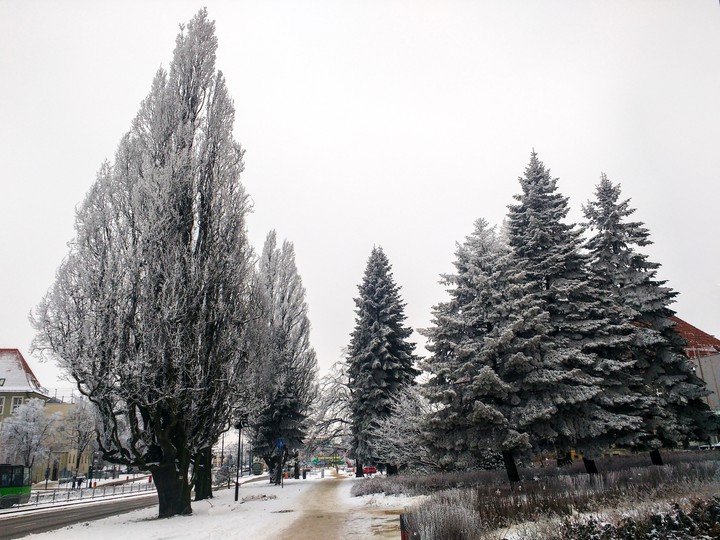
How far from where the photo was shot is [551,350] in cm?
1484

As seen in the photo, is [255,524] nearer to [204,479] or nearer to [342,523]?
[342,523]

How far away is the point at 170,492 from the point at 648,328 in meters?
19.7

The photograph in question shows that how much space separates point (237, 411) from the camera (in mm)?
19641

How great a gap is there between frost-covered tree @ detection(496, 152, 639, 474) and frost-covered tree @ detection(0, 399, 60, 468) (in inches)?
2056

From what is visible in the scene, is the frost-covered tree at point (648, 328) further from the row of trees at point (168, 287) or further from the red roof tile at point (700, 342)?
the red roof tile at point (700, 342)

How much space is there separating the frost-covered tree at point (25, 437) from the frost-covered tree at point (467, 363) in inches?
1947

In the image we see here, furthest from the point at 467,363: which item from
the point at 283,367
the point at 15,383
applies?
the point at 15,383

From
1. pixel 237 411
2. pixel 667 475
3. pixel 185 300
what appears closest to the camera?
pixel 667 475

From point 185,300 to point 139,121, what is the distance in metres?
7.48

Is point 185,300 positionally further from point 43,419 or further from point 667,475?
point 43,419

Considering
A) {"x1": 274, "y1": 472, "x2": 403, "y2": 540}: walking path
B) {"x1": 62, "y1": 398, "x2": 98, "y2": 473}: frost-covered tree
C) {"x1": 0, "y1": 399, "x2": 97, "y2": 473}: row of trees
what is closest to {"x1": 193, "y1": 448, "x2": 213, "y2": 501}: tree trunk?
{"x1": 274, "y1": 472, "x2": 403, "y2": 540}: walking path

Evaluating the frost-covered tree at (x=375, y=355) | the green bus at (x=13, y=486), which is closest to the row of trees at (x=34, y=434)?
the green bus at (x=13, y=486)

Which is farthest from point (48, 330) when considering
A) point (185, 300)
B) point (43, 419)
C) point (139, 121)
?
point (43, 419)

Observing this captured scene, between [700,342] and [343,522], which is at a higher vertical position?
[700,342]
